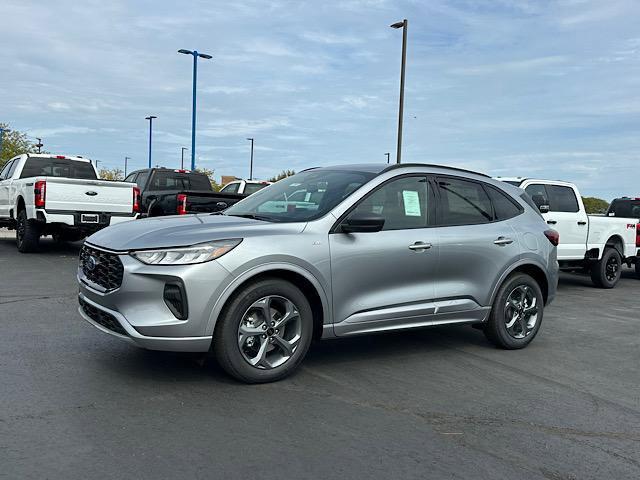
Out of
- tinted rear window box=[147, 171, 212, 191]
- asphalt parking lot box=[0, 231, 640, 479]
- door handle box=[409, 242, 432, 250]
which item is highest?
tinted rear window box=[147, 171, 212, 191]

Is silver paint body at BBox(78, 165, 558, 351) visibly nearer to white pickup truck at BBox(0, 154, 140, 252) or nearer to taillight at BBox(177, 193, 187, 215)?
taillight at BBox(177, 193, 187, 215)

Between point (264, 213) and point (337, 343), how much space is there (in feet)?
5.05

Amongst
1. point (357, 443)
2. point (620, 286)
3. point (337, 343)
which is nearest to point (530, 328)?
point (337, 343)

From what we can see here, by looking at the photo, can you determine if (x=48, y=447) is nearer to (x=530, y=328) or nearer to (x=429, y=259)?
(x=429, y=259)

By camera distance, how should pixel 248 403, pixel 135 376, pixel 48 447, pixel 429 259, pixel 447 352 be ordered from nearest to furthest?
pixel 48 447
pixel 248 403
pixel 135 376
pixel 429 259
pixel 447 352

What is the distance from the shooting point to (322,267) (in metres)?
4.97

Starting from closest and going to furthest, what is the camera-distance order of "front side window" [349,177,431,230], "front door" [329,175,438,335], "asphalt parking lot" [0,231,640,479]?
1. "asphalt parking lot" [0,231,640,479]
2. "front door" [329,175,438,335]
3. "front side window" [349,177,431,230]

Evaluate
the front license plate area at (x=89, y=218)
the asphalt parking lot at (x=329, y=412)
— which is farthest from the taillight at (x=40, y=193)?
the asphalt parking lot at (x=329, y=412)

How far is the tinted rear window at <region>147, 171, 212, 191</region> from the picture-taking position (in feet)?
56.6

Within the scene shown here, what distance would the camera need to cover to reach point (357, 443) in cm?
379

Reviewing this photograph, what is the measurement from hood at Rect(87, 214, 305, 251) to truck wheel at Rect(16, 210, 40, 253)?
8.80 m

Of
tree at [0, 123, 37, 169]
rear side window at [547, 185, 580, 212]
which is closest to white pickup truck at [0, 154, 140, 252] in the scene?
rear side window at [547, 185, 580, 212]

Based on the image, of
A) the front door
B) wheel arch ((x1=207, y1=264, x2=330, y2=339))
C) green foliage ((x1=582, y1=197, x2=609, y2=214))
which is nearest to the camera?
wheel arch ((x1=207, y1=264, x2=330, y2=339))

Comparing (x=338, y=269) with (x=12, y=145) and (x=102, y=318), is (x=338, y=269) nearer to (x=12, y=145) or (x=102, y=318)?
(x=102, y=318)
